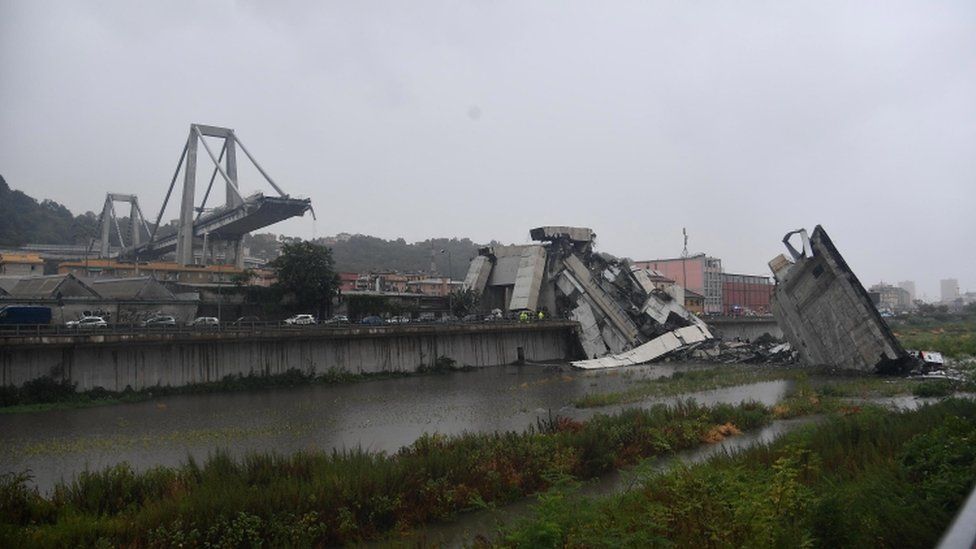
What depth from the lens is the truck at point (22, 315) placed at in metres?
34.8

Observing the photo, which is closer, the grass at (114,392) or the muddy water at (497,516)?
the muddy water at (497,516)

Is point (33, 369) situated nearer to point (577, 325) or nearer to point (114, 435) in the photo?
point (114, 435)

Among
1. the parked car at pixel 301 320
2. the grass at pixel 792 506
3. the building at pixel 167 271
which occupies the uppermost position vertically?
the building at pixel 167 271

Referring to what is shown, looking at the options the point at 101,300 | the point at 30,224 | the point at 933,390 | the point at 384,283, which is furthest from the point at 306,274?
the point at 933,390

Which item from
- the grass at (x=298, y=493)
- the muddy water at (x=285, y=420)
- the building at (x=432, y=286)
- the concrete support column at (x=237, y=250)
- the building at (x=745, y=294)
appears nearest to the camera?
the grass at (x=298, y=493)

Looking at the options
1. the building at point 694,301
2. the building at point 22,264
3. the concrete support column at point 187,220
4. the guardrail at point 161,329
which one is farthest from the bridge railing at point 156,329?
the building at point 694,301

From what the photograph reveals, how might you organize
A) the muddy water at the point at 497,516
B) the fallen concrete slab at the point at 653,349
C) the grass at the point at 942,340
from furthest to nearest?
the grass at the point at 942,340, the fallen concrete slab at the point at 653,349, the muddy water at the point at 497,516

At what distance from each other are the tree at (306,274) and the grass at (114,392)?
1075 centimetres

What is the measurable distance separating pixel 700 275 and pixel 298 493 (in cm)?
9730

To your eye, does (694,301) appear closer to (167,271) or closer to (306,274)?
(306,274)

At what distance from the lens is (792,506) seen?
27.6ft

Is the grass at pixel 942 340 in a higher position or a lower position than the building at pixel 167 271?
lower

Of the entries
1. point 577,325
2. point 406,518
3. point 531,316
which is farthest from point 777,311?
point 406,518

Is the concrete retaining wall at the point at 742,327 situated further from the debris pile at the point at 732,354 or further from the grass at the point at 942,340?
the debris pile at the point at 732,354
